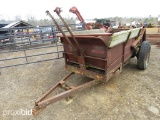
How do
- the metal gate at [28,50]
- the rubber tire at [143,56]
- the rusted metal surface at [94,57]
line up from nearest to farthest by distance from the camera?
the rusted metal surface at [94,57] < the rubber tire at [143,56] < the metal gate at [28,50]

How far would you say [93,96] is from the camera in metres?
3.11

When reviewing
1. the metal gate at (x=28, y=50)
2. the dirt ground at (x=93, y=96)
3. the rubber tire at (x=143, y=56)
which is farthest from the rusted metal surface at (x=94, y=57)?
the metal gate at (x=28, y=50)

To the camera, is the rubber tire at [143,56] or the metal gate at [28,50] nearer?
the rubber tire at [143,56]

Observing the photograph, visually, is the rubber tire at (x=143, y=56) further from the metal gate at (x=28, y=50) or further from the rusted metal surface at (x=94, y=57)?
the metal gate at (x=28, y=50)

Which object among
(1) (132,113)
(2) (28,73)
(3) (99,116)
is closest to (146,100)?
(1) (132,113)

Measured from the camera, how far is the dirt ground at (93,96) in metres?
2.58

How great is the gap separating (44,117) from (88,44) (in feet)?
5.28

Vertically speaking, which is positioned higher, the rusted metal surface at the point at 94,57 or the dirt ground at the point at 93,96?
the rusted metal surface at the point at 94,57

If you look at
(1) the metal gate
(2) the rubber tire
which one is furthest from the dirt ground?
(1) the metal gate

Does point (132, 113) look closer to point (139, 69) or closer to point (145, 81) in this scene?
point (145, 81)

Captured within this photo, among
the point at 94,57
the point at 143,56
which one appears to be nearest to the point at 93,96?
the point at 94,57

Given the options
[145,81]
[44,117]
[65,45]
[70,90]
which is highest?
[65,45]

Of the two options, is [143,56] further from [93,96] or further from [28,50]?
[28,50]

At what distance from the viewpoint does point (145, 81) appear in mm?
3639
